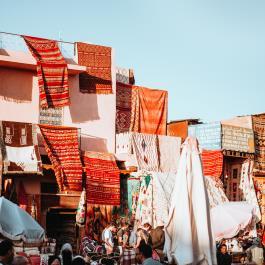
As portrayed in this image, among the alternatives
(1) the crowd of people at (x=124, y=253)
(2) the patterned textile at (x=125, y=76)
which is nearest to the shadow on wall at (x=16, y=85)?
(2) the patterned textile at (x=125, y=76)

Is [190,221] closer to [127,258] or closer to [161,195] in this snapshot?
[127,258]

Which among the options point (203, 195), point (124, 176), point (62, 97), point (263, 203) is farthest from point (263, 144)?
point (203, 195)

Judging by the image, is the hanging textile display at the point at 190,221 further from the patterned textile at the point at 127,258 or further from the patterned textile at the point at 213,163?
the patterned textile at the point at 213,163

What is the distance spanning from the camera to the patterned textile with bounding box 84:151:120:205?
1953 centimetres

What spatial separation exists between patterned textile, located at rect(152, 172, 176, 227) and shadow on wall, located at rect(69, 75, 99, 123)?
358 cm

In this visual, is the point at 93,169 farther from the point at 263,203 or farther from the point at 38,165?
the point at 263,203

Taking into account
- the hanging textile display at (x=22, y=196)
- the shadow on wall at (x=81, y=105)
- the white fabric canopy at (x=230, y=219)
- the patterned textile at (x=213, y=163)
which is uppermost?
the shadow on wall at (x=81, y=105)

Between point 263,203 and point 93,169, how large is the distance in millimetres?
8315

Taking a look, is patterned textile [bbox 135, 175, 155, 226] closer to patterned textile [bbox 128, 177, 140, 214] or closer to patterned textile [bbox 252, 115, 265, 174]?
patterned textile [bbox 128, 177, 140, 214]

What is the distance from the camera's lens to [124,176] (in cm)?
2091

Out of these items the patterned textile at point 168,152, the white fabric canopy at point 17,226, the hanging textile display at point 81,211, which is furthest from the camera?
the patterned textile at point 168,152

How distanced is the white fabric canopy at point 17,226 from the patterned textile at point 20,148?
7.93m

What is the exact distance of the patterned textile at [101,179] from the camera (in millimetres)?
19531

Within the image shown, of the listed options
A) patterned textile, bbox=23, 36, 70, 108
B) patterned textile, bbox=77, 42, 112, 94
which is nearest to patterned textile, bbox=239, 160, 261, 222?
patterned textile, bbox=77, 42, 112, 94
